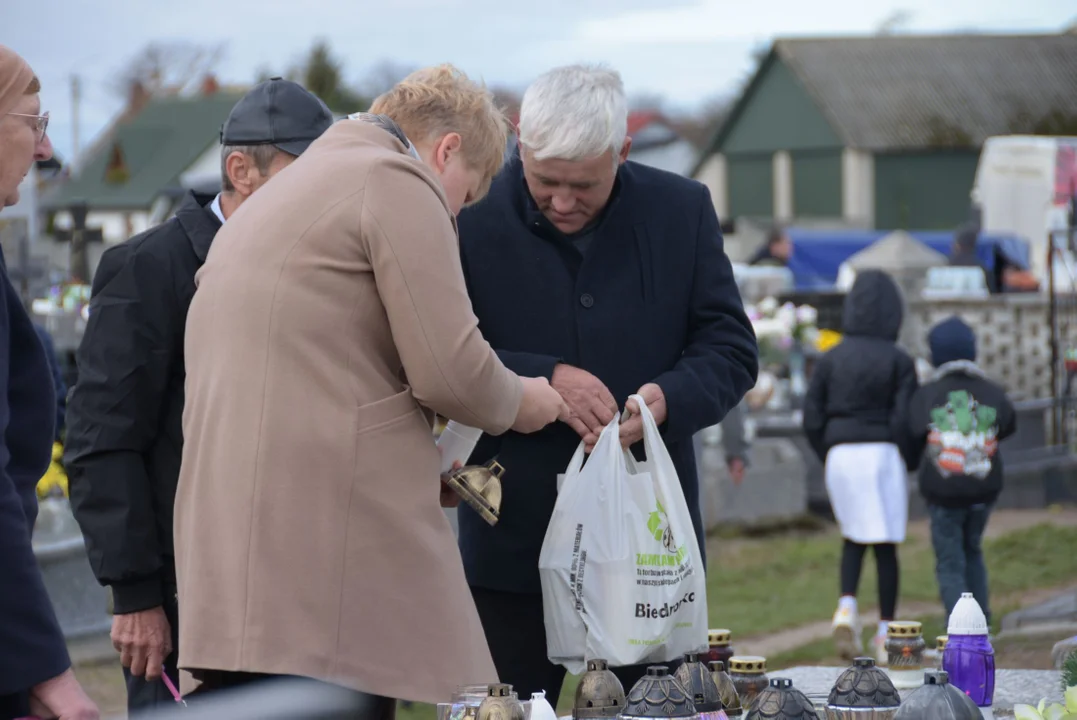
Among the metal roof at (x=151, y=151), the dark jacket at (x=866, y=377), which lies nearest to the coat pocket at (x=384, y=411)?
the dark jacket at (x=866, y=377)

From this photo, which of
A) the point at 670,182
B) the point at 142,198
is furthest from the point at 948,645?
the point at 142,198

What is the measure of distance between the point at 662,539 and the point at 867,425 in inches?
183

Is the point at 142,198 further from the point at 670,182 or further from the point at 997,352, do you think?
the point at 670,182

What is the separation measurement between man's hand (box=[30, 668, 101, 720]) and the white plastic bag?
1.11 meters

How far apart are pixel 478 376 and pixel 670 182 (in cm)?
112

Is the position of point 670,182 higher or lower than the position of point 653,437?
higher

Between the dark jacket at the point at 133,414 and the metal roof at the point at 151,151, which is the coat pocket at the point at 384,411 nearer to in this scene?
the dark jacket at the point at 133,414

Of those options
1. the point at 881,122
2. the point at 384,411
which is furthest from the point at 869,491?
the point at 881,122

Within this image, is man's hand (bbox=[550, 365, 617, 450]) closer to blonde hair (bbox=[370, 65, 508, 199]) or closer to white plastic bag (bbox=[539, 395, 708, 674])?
white plastic bag (bbox=[539, 395, 708, 674])

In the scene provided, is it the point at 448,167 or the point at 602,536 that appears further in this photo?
the point at 602,536

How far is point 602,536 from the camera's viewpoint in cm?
321

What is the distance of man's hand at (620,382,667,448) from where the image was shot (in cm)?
327

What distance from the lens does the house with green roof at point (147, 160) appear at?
54656 millimetres

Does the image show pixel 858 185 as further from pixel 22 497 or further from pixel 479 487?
pixel 22 497
